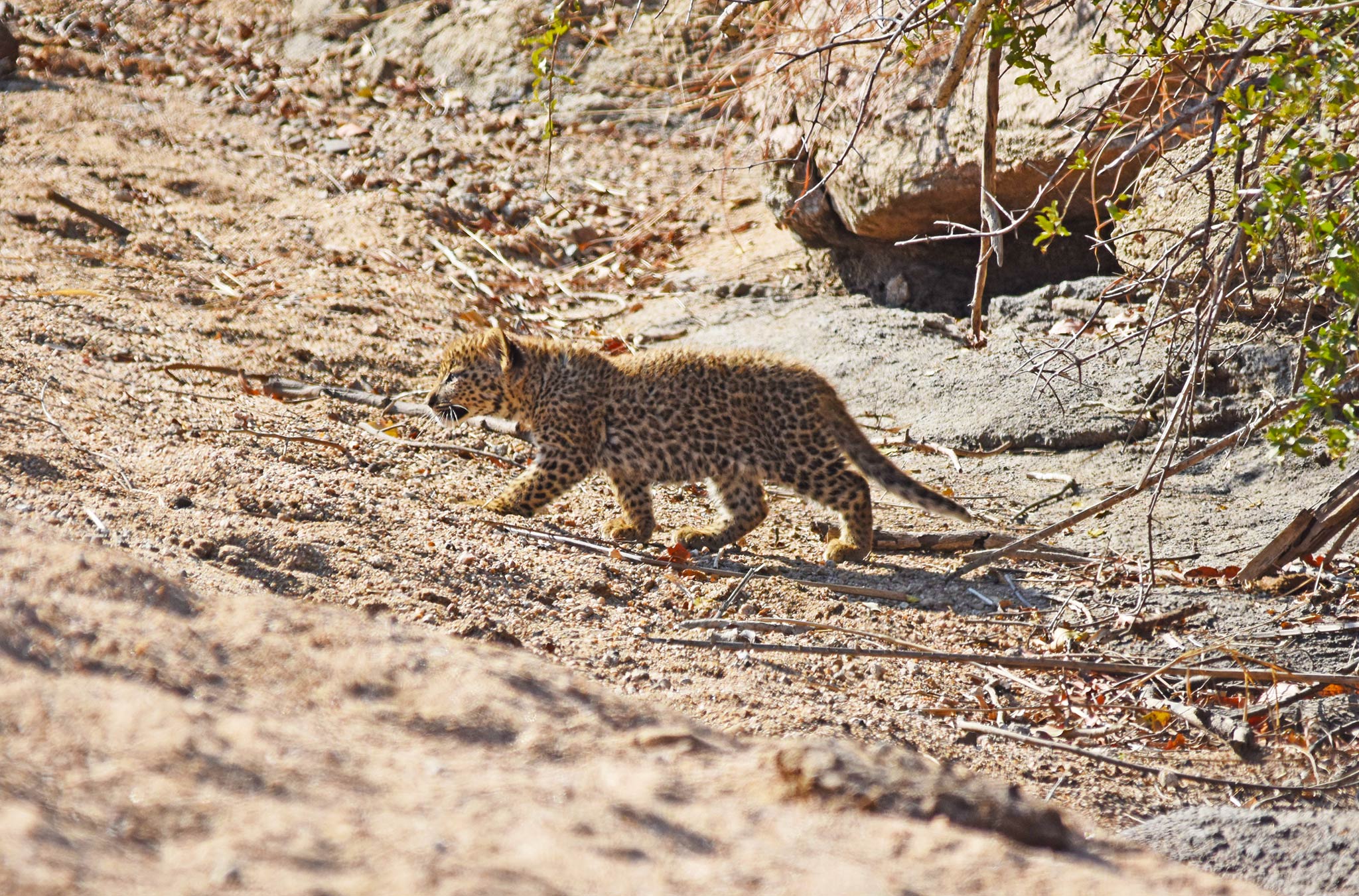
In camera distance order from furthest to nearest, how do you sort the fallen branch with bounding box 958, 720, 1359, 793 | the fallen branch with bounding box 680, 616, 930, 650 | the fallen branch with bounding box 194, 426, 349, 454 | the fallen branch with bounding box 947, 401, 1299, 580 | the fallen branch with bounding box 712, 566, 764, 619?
the fallen branch with bounding box 194, 426, 349, 454 < the fallen branch with bounding box 712, 566, 764, 619 < the fallen branch with bounding box 680, 616, 930, 650 < the fallen branch with bounding box 947, 401, 1299, 580 < the fallen branch with bounding box 958, 720, 1359, 793

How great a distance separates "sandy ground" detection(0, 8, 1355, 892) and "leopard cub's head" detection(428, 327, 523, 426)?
0.34 metres

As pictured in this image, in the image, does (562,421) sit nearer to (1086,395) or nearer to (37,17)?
(1086,395)

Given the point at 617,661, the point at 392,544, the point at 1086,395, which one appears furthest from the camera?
the point at 1086,395

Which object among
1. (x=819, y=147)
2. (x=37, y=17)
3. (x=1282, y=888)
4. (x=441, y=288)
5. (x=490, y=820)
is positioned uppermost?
(x=37, y=17)

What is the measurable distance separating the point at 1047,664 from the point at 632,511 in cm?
267

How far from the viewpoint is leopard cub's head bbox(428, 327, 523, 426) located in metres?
7.42

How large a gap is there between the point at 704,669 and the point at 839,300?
5851mm

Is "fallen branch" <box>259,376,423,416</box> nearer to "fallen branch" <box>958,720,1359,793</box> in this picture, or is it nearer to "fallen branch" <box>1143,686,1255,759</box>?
"fallen branch" <box>958,720,1359,793</box>

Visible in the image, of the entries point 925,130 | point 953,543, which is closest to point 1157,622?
point 953,543

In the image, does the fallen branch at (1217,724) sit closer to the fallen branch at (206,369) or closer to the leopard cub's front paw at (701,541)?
the leopard cub's front paw at (701,541)

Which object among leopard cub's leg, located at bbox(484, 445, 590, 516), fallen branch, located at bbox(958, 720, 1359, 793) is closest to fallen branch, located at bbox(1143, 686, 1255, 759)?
fallen branch, located at bbox(958, 720, 1359, 793)

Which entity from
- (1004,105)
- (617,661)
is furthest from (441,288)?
(617,661)

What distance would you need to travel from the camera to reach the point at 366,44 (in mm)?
14766

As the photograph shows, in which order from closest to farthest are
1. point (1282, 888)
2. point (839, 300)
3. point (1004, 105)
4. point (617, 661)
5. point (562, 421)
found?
point (1282, 888), point (617, 661), point (562, 421), point (1004, 105), point (839, 300)
